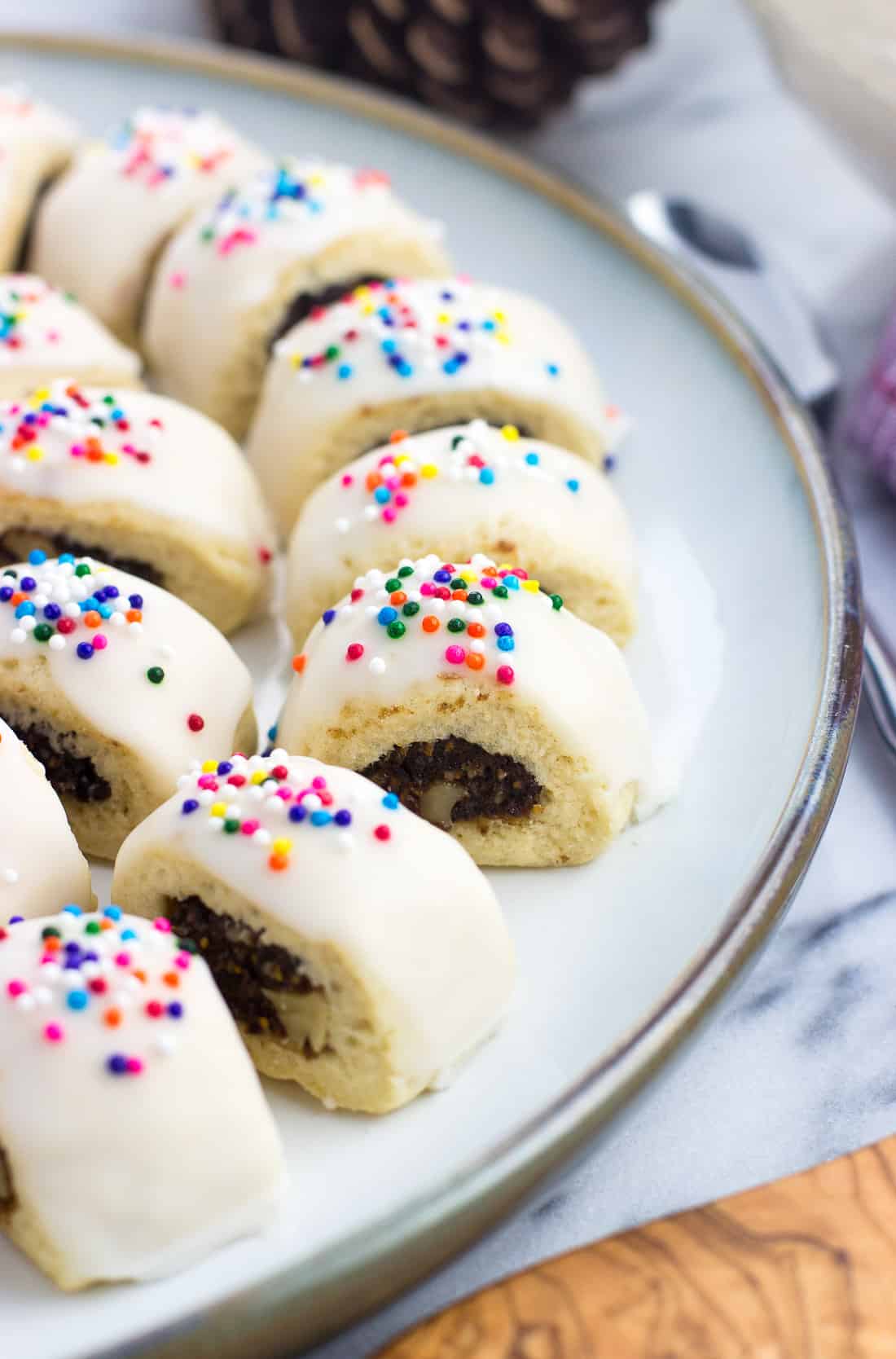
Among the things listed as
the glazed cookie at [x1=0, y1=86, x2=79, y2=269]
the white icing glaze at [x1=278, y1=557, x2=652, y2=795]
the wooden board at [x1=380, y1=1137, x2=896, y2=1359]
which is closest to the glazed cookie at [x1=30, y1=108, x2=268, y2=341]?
the glazed cookie at [x1=0, y1=86, x2=79, y2=269]

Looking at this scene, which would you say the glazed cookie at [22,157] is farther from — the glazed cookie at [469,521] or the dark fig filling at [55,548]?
the glazed cookie at [469,521]

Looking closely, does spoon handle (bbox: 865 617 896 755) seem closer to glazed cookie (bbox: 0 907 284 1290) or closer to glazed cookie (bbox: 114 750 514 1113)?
glazed cookie (bbox: 114 750 514 1113)

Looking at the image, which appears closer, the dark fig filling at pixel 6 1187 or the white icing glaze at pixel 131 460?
the dark fig filling at pixel 6 1187

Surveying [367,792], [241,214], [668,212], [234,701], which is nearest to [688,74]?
[668,212]

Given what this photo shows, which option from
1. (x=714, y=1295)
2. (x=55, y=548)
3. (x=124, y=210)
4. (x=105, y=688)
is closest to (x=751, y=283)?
(x=124, y=210)

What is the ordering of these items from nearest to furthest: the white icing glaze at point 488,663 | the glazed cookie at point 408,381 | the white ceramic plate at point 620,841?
the white ceramic plate at point 620,841
the white icing glaze at point 488,663
the glazed cookie at point 408,381

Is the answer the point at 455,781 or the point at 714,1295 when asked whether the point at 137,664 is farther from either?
the point at 714,1295

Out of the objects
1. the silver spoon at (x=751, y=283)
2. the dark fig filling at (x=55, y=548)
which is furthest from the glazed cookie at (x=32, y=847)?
the silver spoon at (x=751, y=283)

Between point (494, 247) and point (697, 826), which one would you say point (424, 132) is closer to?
point (494, 247)
